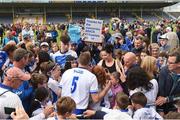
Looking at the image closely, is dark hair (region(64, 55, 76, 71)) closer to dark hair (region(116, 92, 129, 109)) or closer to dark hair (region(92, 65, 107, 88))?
dark hair (region(92, 65, 107, 88))

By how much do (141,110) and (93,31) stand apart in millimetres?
7272

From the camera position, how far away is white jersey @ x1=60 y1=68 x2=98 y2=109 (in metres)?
6.41

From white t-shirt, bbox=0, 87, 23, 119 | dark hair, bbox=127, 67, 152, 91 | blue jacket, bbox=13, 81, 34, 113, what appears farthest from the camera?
blue jacket, bbox=13, 81, 34, 113

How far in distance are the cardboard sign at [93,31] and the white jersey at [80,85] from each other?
594cm

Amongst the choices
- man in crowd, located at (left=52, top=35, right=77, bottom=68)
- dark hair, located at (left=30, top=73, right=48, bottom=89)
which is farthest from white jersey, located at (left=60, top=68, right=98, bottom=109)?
man in crowd, located at (left=52, top=35, right=77, bottom=68)

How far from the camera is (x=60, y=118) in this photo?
493 centimetres

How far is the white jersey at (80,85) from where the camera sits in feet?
21.0

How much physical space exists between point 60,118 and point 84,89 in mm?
1565

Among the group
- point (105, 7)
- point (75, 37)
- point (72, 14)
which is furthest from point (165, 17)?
point (75, 37)

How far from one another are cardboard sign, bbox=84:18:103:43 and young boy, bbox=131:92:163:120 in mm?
6881

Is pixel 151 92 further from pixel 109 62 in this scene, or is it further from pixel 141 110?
pixel 109 62

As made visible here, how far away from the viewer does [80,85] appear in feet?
21.0

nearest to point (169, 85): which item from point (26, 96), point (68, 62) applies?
point (26, 96)

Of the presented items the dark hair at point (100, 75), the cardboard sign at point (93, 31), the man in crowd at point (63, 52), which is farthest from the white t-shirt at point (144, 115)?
the cardboard sign at point (93, 31)
